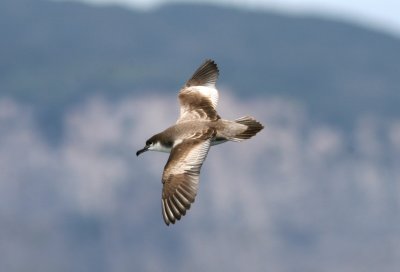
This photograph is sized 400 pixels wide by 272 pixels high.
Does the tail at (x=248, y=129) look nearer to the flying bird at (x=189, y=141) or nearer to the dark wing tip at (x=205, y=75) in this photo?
the flying bird at (x=189, y=141)

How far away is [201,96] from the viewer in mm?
31234

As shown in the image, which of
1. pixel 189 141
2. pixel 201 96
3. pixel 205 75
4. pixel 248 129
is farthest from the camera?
pixel 205 75

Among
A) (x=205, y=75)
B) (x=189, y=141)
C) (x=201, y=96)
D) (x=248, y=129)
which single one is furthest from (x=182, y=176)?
(x=205, y=75)

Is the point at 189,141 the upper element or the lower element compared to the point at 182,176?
upper

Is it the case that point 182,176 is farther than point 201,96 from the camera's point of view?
No

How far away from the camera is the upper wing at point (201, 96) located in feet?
97.4

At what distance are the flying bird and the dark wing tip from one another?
36.2 inches

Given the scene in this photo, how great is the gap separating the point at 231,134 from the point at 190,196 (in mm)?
2660

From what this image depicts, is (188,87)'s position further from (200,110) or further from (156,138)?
(156,138)

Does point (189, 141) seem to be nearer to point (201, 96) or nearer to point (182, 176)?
point (182, 176)

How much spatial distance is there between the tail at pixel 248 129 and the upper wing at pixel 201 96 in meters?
1.09

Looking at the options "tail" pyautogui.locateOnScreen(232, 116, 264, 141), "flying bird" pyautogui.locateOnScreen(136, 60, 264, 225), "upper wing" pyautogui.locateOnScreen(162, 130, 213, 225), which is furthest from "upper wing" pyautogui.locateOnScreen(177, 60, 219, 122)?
"upper wing" pyautogui.locateOnScreen(162, 130, 213, 225)

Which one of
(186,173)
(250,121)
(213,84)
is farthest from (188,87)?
(186,173)

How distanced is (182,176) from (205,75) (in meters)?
7.29
